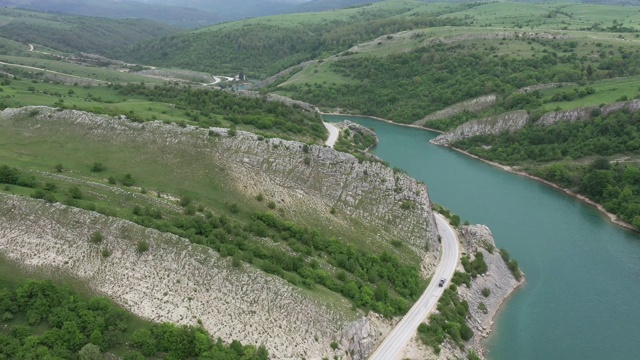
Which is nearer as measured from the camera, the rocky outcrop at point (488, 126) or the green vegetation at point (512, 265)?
the green vegetation at point (512, 265)

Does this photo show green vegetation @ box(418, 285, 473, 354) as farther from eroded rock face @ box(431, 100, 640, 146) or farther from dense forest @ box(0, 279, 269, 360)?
eroded rock face @ box(431, 100, 640, 146)

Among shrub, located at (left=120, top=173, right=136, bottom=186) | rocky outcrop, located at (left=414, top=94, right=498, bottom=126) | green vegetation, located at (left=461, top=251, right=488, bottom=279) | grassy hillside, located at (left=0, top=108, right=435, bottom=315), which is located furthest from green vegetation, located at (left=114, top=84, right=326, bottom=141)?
rocky outcrop, located at (left=414, top=94, right=498, bottom=126)

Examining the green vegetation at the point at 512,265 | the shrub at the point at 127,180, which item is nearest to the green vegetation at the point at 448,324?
the green vegetation at the point at 512,265

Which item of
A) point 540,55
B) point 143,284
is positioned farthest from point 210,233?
point 540,55

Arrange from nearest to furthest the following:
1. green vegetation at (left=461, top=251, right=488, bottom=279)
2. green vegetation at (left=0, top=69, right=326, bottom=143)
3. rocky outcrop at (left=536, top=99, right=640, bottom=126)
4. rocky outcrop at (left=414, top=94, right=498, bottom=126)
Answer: green vegetation at (left=461, top=251, right=488, bottom=279) < green vegetation at (left=0, top=69, right=326, bottom=143) < rocky outcrop at (left=536, top=99, right=640, bottom=126) < rocky outcrop at (left=414, top=94, right=498, bottom=126)

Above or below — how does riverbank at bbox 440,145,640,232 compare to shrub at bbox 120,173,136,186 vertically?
below

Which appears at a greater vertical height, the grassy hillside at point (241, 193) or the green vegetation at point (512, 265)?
the grassy hillside at point (241, 193)

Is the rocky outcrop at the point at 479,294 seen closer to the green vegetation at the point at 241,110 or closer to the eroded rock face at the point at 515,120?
the green vegetation at the point at 241,110

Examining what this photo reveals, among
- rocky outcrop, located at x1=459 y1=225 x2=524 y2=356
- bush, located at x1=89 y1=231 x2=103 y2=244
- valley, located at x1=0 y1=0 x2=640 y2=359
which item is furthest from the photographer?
rocky outcrop, located at x1=459 y1=225 x2=524 y2=356
